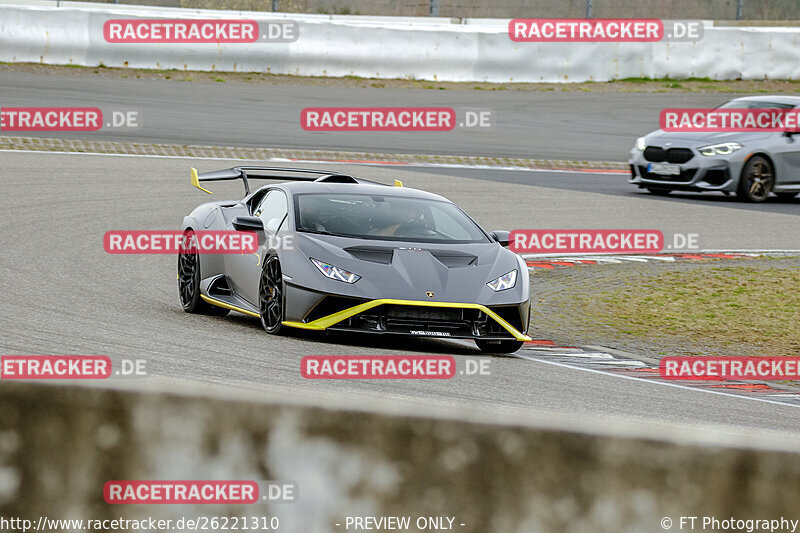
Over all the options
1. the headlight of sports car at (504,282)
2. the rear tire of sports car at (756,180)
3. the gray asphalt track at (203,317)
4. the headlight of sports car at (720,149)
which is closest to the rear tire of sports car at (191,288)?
the gray asphalt track at (203,317)

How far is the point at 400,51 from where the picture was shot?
24.6 m

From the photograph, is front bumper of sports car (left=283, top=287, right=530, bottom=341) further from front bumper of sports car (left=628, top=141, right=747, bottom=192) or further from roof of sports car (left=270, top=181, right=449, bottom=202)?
front bumper of sports car (left=628, top=141, right=747, bottom=192)

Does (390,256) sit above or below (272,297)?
above

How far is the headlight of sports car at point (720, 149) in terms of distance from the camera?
18906 millimetres

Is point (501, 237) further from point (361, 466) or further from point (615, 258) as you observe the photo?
point (361, 466)

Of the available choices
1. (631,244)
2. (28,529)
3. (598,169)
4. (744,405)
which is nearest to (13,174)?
(631,244)

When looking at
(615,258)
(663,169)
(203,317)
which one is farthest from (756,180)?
(203,317)

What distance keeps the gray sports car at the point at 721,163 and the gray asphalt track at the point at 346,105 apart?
2787mm

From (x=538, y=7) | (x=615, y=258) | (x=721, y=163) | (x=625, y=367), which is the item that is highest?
(x=538, y=7)

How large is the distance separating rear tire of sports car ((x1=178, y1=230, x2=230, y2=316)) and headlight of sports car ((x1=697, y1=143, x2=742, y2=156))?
A: 35.1 feet

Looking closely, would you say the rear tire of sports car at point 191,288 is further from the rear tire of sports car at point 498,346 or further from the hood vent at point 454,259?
the rear tire of sports car at point 498,346

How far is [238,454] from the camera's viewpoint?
1704 millimetres

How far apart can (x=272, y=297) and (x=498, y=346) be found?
1548 mm

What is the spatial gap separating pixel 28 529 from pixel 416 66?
2346 cm
